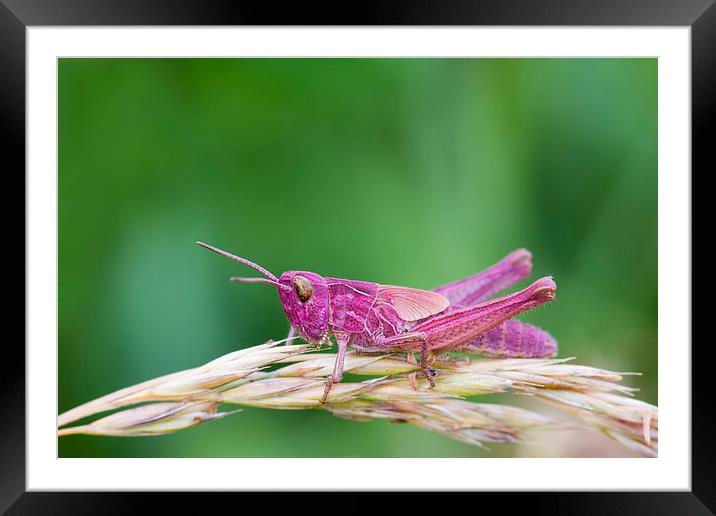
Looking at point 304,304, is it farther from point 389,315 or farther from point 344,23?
point 344,23

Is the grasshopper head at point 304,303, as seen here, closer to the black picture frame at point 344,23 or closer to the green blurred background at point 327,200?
the green blurred background at point 327,200

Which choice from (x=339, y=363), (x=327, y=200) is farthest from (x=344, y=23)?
(x=339, y=363)

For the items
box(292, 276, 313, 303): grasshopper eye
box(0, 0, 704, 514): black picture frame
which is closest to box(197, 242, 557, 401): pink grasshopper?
box(292, 276, 313, 303): grasshopper eye

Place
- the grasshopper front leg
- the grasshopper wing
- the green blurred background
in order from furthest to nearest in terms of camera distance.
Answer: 1. the green blurred background
2. the grasshopper wing
3. the grasshopper front leg

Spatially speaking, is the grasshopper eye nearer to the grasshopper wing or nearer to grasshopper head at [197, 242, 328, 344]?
grasshopper head at [197, 242, 328, 344]

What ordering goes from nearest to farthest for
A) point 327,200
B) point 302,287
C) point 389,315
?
point 302,287, point 389,315, point 327,200

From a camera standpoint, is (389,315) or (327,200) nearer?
(389,315)

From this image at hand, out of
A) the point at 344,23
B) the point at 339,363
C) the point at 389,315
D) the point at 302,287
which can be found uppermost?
the point at 344,23
